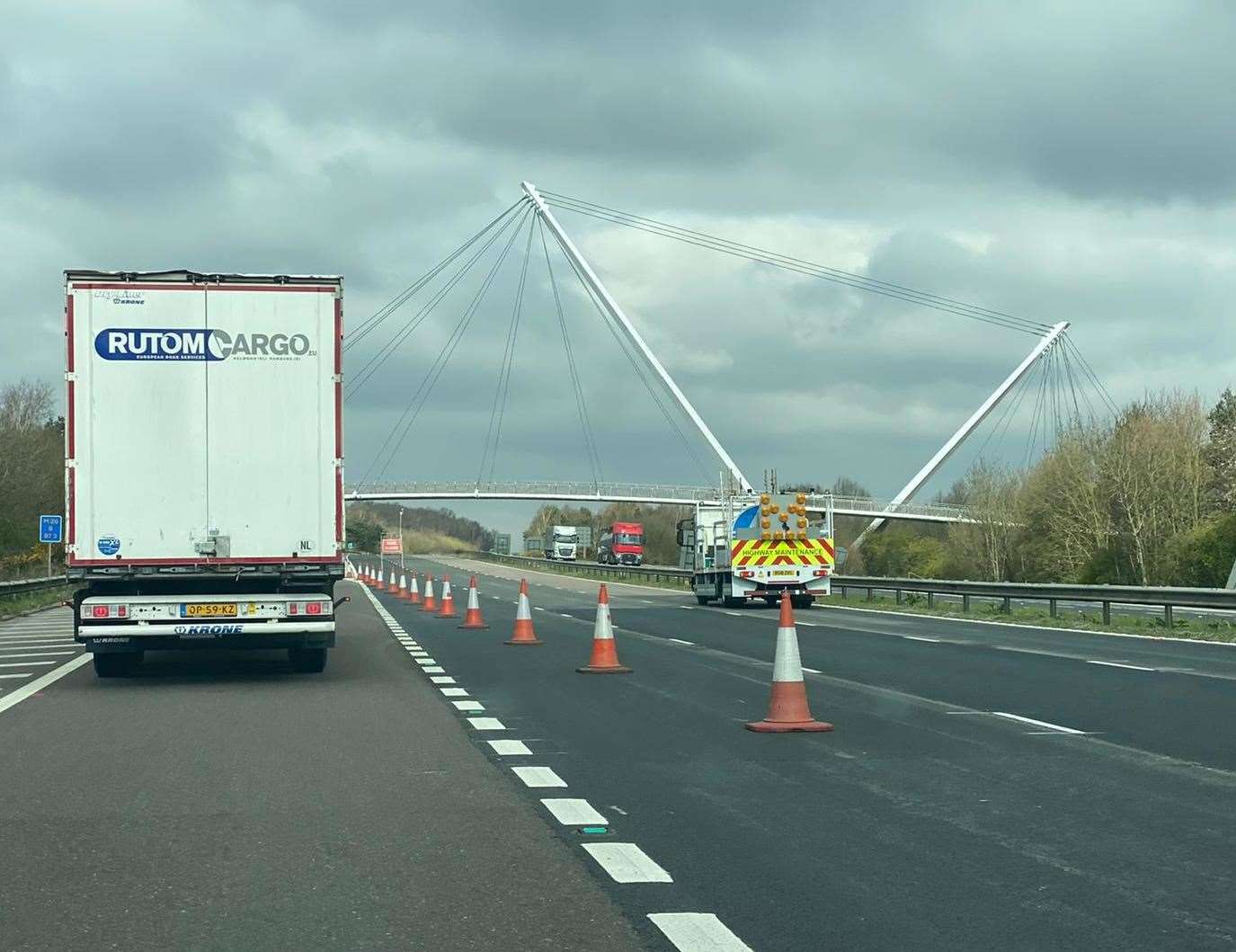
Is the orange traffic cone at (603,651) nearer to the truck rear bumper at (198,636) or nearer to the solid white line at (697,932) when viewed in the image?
the truck rear bumper at (198,636)

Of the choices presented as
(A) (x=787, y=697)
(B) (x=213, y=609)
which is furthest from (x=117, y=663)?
(A) (x=787, y=697)

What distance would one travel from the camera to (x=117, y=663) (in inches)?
684

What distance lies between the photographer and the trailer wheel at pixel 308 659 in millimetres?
17484

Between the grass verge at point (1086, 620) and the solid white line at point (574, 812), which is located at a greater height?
the solid white line at point (574, 812)

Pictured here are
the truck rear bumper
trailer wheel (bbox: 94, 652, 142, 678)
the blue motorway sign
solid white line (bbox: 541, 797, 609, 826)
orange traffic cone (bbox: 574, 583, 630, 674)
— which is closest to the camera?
solid white line (bbox: 541, 797, 609, 826)

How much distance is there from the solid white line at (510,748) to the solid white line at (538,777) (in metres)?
0.71

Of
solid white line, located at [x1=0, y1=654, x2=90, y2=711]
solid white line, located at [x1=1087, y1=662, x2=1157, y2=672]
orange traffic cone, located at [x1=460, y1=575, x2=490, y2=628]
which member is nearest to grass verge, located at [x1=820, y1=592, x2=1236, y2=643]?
solid white line, located at [x1=1087, y1=662, x2=1157, y2=672]

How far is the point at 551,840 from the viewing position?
7.55 meters

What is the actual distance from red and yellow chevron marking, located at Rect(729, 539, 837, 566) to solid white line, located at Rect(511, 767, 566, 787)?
27679 mm

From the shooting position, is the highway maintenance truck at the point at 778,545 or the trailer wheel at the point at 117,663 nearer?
the trailer wheel at the point at 117,663

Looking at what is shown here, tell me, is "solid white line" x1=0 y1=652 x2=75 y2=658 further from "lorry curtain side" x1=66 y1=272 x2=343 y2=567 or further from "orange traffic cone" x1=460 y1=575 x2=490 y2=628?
"orange traffic cone" x1=460 y1=575 x2=490 y2=628

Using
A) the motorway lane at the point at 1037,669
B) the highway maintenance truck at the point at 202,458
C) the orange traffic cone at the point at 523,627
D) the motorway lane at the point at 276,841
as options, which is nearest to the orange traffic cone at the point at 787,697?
the motorway lane at the point at 1037,669

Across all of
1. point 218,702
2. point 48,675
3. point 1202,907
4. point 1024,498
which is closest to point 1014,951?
point 1202,907

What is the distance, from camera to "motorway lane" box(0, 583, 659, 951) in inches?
231
